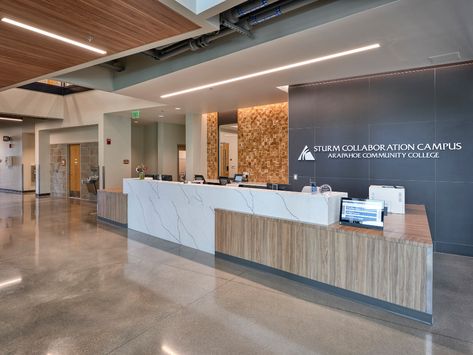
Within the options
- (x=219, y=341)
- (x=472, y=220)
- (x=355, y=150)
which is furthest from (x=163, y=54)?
(x=472, y=220)

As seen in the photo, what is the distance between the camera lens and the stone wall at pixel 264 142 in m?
8.15

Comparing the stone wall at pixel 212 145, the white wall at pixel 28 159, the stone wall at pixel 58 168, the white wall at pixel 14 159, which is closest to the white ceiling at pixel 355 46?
the stone wall at pixel 212 145

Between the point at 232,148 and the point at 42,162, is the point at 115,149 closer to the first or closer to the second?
the point at 232,148

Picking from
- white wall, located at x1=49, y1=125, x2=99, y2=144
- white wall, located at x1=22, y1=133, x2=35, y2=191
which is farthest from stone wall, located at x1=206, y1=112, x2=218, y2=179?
white wall, located at x1=22, y1=133, x2=35, y2=191

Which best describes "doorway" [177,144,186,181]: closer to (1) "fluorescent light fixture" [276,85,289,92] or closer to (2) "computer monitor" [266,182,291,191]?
(1) "fluorescent light fixture" [276,85,289,92]

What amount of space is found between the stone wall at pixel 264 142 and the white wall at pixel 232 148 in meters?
0.22

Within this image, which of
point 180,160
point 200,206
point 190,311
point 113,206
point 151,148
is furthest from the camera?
A: point 151,148

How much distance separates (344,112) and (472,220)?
282 centimetres

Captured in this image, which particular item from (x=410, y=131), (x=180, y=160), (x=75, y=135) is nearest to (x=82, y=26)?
(x=410, y=131)

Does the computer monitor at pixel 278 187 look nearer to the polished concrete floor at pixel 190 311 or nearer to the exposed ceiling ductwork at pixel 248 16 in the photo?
the polished concrete floor at pixel 190 311

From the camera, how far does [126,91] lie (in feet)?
22.7

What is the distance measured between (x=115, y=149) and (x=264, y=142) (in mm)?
5217

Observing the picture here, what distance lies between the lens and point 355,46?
160 inches

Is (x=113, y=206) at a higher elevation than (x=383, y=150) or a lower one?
lower
